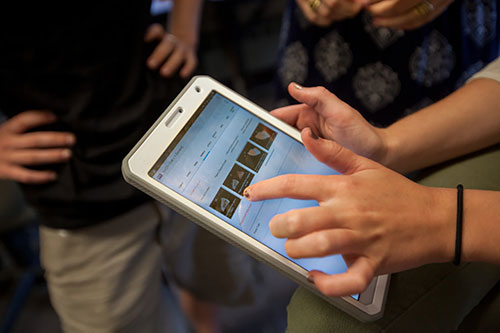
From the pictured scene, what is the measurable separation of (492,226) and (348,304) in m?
0.17

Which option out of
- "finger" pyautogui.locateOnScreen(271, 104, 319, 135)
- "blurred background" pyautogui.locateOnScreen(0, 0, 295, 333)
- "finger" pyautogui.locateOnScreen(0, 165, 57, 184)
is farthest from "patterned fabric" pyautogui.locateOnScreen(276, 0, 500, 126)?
"finger" pyautogui.locateOnScreen(0, 165, 57, 184)

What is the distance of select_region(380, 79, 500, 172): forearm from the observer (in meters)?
0.42

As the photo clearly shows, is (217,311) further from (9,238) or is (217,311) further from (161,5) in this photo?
(161,5)

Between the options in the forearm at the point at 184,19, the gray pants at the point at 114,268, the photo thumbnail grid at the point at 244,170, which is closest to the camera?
the photo thumbnail grid at the point at 244,170

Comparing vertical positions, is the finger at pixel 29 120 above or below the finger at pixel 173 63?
below

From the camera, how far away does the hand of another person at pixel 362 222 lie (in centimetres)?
29

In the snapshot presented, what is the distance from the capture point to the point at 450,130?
1.40 feet

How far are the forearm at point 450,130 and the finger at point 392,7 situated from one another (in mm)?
147

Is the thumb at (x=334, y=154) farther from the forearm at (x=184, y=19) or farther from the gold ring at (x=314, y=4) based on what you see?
the forearm at (x=184, y=19)

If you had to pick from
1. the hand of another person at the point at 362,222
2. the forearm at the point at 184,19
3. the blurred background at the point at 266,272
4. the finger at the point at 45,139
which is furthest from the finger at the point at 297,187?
the forearm at the point at 184,19

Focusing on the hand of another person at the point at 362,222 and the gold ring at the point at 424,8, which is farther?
the gold ring at the point at 424,8

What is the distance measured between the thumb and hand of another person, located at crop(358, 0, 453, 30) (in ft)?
0.90

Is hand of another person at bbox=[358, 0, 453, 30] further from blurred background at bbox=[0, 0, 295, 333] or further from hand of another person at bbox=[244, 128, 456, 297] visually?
blurred background at bbox=[0, 0, 295, 333]

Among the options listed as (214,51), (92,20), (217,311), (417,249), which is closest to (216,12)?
(214,51)
